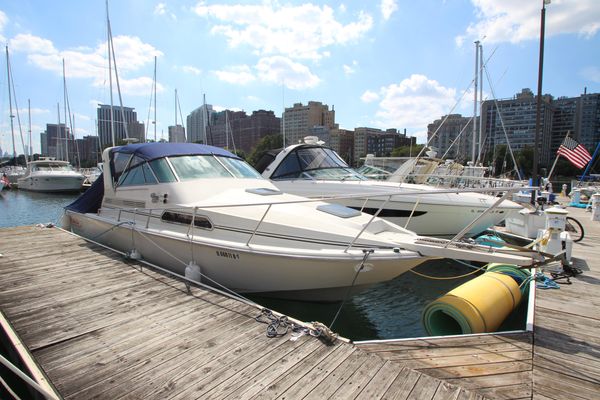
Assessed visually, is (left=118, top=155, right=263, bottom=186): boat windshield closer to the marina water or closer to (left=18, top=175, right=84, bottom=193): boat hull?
the marina water

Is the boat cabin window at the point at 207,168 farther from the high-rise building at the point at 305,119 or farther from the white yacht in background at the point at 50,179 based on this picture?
the high-rise building at the point at 305,119

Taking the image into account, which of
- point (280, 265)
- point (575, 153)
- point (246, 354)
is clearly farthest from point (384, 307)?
point (575, 153)

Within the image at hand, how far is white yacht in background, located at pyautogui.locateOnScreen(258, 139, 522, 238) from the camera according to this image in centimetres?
879

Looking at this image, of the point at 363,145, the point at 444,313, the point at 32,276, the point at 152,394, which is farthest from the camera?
the point at 363,145

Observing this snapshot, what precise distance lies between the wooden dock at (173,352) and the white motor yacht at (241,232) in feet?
2.00

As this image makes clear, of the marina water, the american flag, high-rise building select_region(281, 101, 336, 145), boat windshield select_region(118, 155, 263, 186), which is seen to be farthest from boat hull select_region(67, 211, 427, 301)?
high-rise building select_region(281, 101, 336, 145)

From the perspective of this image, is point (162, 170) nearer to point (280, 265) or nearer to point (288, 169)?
point (280, 265)

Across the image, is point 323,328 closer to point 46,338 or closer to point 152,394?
point 152,394

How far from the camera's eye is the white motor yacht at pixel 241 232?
4473mm

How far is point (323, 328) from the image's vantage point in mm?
3658

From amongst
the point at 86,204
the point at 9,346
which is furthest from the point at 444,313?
the point at 86,204

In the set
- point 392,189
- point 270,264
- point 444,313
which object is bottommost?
point 444,313

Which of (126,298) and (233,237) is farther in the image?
(233,237)

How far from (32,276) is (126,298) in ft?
7.39
